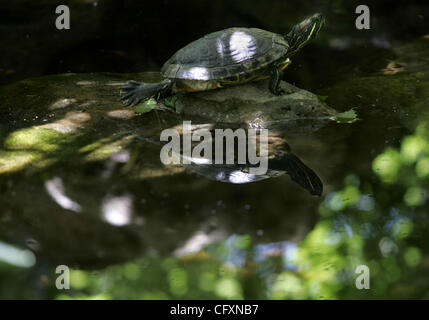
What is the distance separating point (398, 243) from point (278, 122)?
6.73 ft

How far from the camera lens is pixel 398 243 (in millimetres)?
2537

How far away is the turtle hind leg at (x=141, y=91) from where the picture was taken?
461 centimetres

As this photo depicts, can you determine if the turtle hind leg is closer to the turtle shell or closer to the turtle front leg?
the turtle shell

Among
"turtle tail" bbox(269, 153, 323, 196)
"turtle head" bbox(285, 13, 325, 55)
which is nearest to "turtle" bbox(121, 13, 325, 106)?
"turtle head" bbox(285, 13, 325, 55)

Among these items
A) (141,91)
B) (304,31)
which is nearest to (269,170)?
(141,91)

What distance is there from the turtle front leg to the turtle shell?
0.13m

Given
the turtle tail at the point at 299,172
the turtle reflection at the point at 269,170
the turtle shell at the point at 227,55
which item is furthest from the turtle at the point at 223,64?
the turtle tail at the point at 299,172

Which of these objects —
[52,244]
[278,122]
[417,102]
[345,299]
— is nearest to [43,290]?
[52,244]

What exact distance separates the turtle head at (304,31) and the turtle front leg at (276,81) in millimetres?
421

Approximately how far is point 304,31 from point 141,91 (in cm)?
188

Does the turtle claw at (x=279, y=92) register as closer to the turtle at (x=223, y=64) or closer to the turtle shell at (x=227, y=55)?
the turtle at (x=223, y=64)

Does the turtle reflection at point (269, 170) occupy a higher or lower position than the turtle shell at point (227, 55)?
lower
